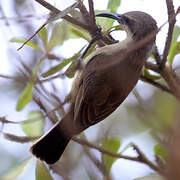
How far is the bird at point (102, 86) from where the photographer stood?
97.0 inches

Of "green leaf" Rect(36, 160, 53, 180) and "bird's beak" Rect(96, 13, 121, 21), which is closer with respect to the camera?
"green leaf" Rect(36, 160, 53, 180)

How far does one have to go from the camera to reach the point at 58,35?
2260 mm

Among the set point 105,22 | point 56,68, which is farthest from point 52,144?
point 105,22

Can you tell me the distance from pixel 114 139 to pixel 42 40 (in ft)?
2.62

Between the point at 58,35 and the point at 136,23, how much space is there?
2.22 ft

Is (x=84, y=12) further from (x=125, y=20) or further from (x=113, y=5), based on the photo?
(x=125, y=20)

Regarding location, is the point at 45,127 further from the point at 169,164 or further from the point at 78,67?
the point at 169,164

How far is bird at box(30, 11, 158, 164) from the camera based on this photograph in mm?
2463

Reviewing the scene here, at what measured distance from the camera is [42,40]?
231 centimetres

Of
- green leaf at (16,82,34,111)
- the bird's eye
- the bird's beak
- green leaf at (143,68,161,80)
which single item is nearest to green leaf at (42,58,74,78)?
green leaf at (16,82,34,111)

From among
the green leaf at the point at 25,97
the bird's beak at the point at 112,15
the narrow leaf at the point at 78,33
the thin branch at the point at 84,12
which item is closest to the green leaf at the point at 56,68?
the green leaf at the point at 25,97

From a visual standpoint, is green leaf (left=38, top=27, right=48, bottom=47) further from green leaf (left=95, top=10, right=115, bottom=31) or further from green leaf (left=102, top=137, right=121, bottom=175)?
green leaf (left=102, top=137, right=121, bottom=175)

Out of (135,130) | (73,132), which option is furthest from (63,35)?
(135,130)

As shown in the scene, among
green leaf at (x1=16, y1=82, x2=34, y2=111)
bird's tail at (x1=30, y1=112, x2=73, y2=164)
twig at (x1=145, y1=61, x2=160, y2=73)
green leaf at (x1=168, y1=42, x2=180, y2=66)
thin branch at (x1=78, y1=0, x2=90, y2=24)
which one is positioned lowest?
bird's tail at (x1=30, y1=112, x2=73, y2=164)
